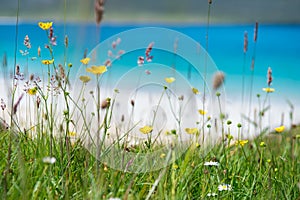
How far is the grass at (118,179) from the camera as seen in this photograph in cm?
151

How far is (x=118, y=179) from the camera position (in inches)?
65.9

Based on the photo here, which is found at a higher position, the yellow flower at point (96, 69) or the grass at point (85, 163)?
the yellow flower at point (96, 69)

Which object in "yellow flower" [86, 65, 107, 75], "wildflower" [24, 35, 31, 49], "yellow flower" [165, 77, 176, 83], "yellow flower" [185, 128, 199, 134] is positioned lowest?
"yellow flower" [185, 128, 199, 134]

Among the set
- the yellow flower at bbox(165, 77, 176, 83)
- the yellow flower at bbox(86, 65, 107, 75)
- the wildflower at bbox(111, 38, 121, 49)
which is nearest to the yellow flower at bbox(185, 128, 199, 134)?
the yellow flower at bbox(165, 77, 176, 83)

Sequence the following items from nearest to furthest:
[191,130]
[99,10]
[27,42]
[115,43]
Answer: [99,10], [27,42], [115,43], [191,130]

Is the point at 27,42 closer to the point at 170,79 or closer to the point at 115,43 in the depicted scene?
the point at 115,43

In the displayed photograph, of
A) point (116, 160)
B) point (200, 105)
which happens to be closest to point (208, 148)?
point (200, 105)

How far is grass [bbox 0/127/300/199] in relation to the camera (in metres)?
1.51

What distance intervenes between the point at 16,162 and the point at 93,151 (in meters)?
0.28

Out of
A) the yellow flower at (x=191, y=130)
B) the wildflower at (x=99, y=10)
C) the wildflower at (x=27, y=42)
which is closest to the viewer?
the wildflower at (x=99, y=10)

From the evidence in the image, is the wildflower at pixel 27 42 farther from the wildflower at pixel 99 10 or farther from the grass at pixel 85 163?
the wildflower at pixel 99 10

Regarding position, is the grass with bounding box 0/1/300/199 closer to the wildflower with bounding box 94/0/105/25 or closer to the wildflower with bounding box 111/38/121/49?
the wildflower with bounding box 111/38/121/49

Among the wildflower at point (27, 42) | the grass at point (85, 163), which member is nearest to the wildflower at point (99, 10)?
the grass at point (85, 163)

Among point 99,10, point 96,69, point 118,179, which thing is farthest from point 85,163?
point 99,10
